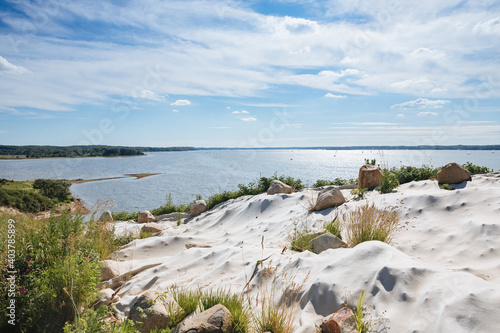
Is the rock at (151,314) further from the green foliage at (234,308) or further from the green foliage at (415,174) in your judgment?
the green foliage at (415,174)

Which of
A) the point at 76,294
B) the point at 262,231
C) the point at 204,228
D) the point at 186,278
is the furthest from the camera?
the point at 204,228

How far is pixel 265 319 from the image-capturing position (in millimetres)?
2979

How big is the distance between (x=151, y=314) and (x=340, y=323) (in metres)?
2.08

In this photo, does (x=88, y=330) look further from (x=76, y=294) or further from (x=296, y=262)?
(x=296, y=262)

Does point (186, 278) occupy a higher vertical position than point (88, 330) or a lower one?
lower

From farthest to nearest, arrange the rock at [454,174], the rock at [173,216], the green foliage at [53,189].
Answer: the green foliage at [53,189] → the rock at [173,216] → the rock at [454,174]

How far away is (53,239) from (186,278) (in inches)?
84.9

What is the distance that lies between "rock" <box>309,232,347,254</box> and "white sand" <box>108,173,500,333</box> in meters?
0.46

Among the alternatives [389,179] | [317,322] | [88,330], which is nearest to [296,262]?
[317,322]

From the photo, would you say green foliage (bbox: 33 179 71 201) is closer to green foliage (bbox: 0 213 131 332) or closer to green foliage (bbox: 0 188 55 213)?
green foliage (bbox: 0 188 55 213)

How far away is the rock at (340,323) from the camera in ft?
8.64

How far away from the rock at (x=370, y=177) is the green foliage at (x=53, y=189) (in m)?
28.8

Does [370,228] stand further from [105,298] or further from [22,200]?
[22,200]

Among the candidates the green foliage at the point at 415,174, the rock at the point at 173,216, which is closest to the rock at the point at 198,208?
the rock at the point at 173,216
